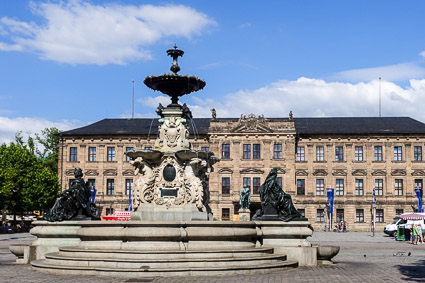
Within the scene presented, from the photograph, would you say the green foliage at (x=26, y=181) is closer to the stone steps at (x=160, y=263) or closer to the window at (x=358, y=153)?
the window at (x=358, y=153)

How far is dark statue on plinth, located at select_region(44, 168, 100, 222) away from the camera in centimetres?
1762

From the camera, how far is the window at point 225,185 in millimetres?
64250

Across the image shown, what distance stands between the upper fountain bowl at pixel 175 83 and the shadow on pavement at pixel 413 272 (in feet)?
27.7

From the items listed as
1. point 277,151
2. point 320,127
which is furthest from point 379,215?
point 277,151

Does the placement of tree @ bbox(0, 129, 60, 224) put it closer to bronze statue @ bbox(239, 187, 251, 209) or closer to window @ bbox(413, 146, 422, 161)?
bronze statue @ bbox(239, 187, 251, 209)

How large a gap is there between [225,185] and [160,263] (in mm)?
50598

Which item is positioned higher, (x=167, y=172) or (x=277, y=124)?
(x=277, y=124)

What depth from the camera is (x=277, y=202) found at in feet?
56.5

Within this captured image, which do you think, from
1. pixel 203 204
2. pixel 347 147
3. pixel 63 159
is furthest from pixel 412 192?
pixel 203 204

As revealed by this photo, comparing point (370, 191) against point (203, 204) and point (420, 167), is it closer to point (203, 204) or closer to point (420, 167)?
point (420, 167)

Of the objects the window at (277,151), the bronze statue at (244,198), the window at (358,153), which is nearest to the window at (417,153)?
the window at (358,153)

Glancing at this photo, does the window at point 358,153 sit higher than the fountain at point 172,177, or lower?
higher

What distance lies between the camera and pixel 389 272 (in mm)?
15750

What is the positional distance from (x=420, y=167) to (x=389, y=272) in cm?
5122
